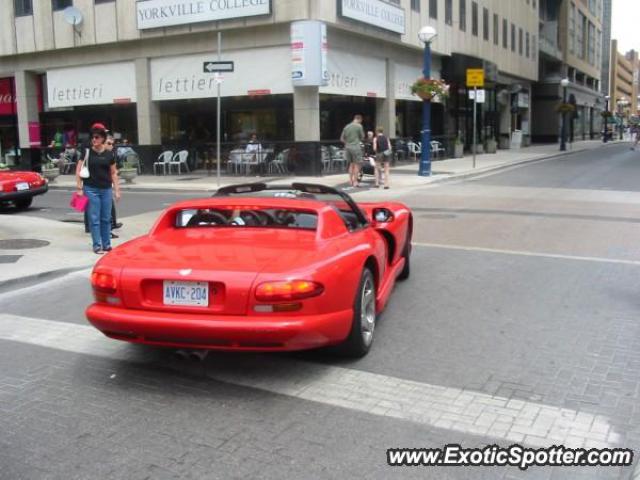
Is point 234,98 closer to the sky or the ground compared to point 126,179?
closer to the sky

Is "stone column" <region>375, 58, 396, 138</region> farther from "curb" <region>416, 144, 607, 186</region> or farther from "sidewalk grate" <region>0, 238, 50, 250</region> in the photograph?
"sidewalk grate" <region>0, 238, 50, 250</region>

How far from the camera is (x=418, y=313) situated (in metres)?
6.53

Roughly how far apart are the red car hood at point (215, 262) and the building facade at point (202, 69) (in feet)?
61.5

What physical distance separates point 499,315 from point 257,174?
19166 mm

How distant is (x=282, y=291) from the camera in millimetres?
4395

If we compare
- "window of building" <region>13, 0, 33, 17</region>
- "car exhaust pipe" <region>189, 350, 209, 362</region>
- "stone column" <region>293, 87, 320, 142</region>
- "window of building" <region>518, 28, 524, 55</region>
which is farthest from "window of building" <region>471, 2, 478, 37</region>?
"car exhaust pipe" <region>189, 350, 209, 362</region>

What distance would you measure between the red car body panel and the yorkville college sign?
416 inches


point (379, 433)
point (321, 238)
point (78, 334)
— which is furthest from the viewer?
point (78, 334)

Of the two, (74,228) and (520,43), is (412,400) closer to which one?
(74,228)

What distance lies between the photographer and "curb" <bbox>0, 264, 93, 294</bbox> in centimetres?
782

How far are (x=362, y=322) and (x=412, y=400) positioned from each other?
93 cm

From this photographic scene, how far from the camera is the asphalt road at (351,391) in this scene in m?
3.66

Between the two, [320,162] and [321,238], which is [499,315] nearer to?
[321,238]

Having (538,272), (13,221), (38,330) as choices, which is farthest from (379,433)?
(13,221)
